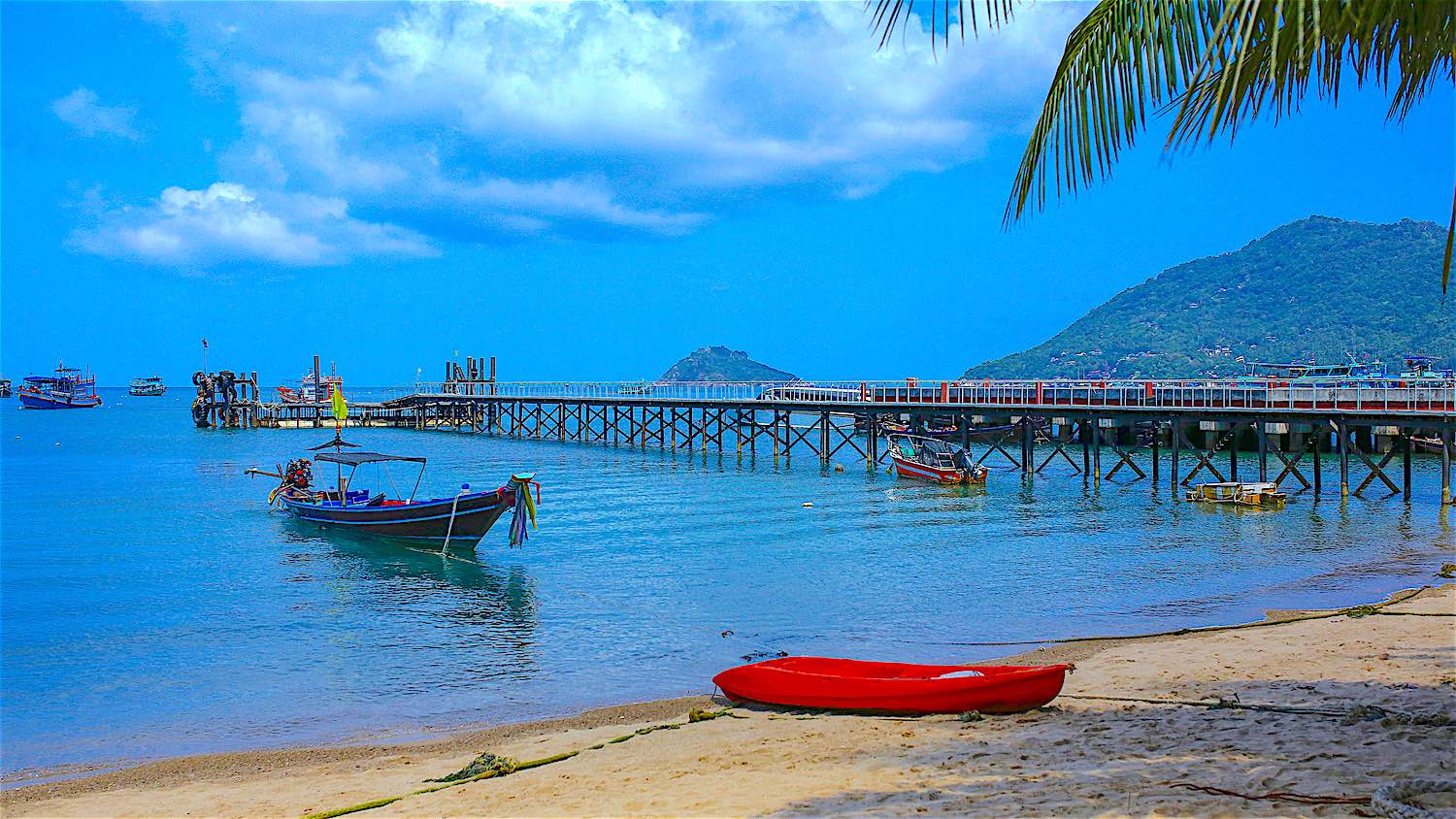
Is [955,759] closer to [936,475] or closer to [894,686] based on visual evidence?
[894,686]

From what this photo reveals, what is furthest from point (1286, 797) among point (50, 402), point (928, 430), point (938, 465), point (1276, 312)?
point (50, 402)

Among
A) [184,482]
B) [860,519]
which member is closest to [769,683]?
[860,519]

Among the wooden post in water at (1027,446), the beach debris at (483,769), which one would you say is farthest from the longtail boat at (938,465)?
the beach debris at (483,769)

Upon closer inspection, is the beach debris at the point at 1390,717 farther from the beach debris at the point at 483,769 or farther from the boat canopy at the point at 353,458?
the boat canopy at the point at 353,458

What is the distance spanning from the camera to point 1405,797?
5.29 metres

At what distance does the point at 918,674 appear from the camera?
9961mm

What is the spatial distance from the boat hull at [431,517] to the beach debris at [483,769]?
13.8 m

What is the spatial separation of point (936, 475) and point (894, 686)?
2713cm

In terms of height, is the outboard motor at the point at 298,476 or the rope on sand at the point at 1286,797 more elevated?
the outboard motor at the point at 298,476

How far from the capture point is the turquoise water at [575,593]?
12383mm

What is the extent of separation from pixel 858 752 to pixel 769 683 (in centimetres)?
248

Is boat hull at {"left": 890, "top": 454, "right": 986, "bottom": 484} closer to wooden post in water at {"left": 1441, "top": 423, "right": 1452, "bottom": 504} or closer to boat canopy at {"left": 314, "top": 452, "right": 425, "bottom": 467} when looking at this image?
wooden post in water at {"left": 1441, "top": 423, "right": 1452, "bottom": 504}

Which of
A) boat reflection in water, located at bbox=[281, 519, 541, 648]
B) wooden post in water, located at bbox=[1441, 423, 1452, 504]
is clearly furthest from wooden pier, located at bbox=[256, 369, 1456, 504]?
boat reflection in water, located at bbox=[281, 519, 541, 648]

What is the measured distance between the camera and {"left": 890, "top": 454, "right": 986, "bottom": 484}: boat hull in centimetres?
3559
